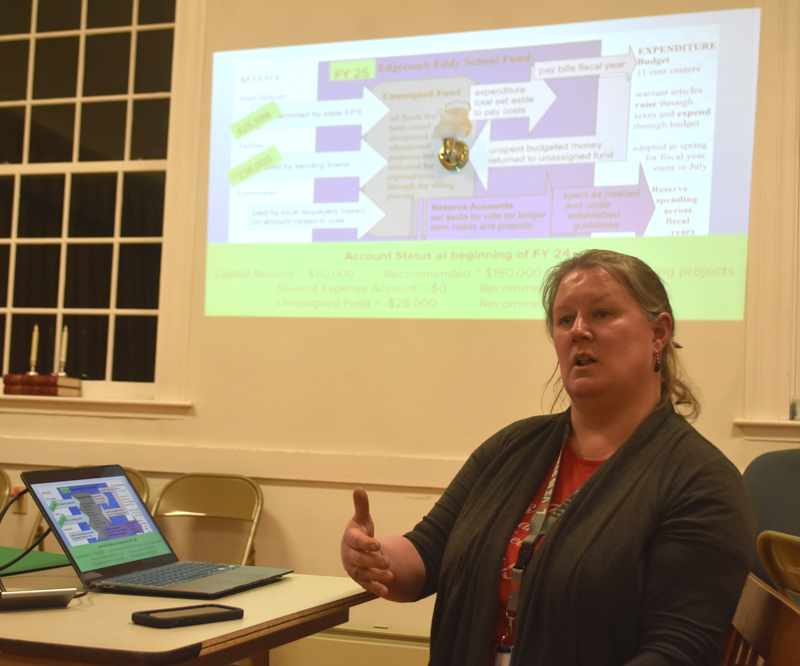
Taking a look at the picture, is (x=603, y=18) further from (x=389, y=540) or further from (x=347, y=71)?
(x=389, y=540)

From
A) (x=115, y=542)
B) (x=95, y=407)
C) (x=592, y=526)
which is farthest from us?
(x=95, y=407)

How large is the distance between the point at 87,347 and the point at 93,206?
83cm

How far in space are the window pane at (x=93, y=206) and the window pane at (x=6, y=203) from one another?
0.41m

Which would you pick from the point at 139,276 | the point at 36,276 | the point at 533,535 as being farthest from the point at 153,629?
the point at 36,276

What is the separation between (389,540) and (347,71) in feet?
8.81

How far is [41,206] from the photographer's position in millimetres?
4180

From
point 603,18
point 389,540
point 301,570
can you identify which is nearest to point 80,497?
point 389,540

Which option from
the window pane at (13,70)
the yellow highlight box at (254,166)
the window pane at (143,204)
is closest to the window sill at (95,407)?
the window pane at (143,204)

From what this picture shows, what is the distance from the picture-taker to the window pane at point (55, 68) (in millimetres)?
4211

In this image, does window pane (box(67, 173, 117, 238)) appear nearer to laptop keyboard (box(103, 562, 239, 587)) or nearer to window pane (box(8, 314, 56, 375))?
window pane (box(8, 314, 56, 375))

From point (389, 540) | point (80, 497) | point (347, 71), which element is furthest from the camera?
point (347, 71)

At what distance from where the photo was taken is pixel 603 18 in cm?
325

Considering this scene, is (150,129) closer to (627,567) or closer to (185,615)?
(185,615)

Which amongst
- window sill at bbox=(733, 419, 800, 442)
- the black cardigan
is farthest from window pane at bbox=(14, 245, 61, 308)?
window sill at bbox=(733, 419, 800, 442)
